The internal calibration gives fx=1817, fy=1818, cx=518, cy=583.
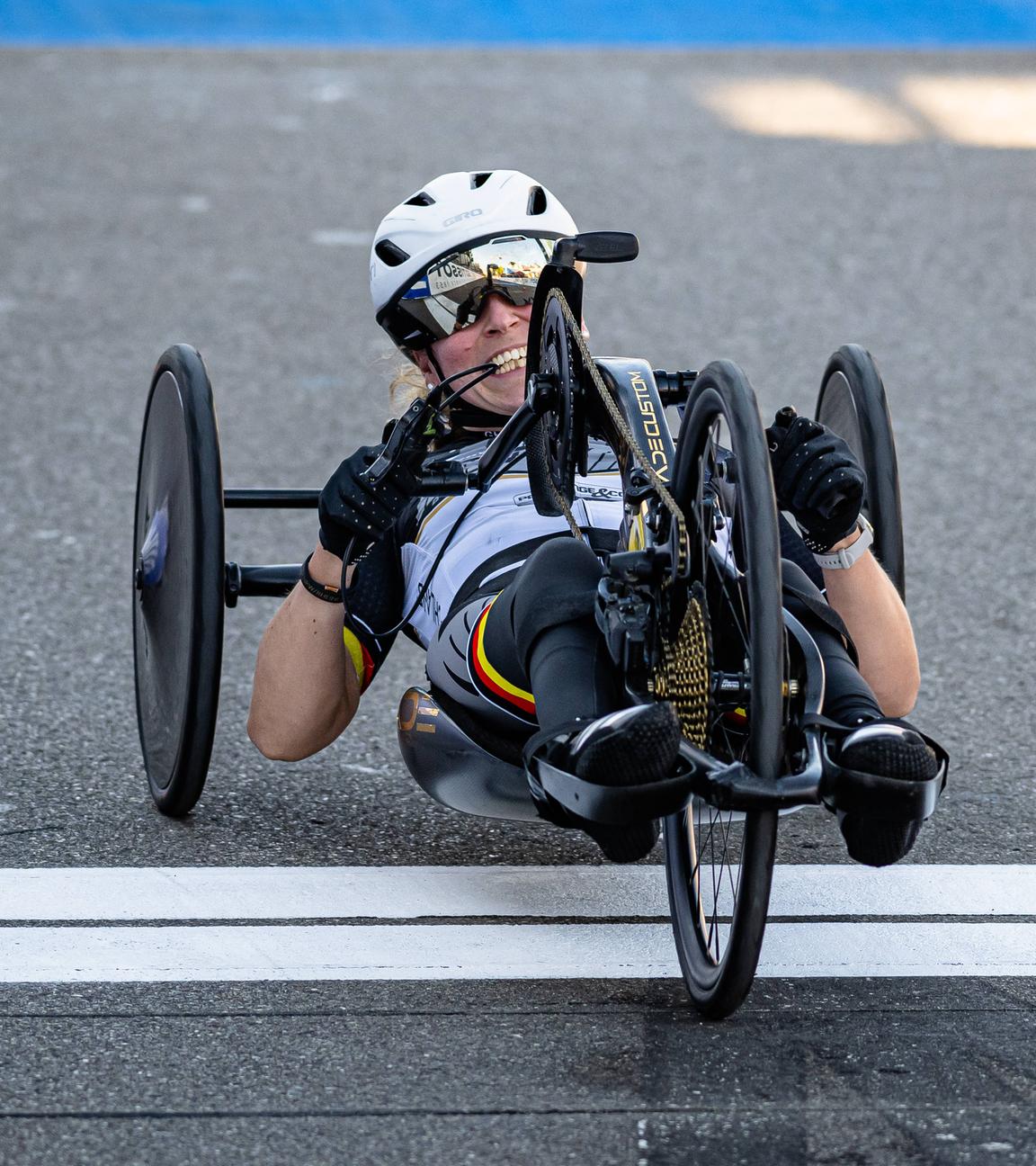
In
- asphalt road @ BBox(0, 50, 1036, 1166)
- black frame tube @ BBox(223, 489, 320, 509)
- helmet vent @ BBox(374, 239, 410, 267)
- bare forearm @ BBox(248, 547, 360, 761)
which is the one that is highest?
helmet vent @ BBox(374, 239, 410, 267)

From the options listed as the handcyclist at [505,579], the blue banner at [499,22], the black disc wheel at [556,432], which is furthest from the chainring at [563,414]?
the blue banner at [499,22]

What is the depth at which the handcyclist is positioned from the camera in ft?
8.21

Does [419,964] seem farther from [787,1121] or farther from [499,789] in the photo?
[787,1121]

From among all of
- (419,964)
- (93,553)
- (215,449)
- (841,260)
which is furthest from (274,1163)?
(841,260)

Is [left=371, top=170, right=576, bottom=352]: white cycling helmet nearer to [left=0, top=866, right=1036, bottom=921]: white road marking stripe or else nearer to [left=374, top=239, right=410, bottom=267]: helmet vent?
[left=374, top=239, right=410, bottom=267]: helmet vent

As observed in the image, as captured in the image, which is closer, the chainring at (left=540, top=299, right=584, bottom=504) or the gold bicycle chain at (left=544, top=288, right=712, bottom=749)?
the gold bicycle chain at (left=544, top=288, right=712, bottom=749)

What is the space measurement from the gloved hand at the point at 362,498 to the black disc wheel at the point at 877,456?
97cm

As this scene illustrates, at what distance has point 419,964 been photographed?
2.83 m

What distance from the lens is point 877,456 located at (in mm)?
3510

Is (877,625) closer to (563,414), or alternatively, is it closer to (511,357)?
(563,414)

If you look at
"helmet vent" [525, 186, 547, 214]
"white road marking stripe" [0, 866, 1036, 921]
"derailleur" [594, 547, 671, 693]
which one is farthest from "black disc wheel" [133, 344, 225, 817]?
"derailleur" [594, 547, 671, 693]

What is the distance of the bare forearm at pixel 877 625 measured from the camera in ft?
9.71

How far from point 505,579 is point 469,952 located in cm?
62

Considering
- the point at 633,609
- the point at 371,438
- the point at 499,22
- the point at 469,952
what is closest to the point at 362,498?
the point at 633,609
